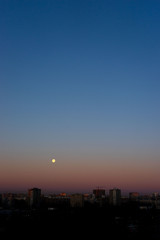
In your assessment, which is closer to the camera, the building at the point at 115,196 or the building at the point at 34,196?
the building at the point at 34,196

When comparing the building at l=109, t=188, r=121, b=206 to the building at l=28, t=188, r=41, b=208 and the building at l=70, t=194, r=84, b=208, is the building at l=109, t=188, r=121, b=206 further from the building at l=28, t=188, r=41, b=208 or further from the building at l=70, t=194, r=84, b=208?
the building at l=28, t=188, r=41, b=208

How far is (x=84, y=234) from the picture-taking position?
29500mm

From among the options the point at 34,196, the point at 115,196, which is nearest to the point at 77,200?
the point at 34,196

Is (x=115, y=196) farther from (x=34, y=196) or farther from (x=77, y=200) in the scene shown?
(x=34, y=196)

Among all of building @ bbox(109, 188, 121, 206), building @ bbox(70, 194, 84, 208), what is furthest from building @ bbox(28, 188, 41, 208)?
building @ bbox(109, 188, 121, 206)

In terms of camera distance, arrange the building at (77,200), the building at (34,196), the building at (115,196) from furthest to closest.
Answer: the building at (115,196)
the building at (34,196)
the building at (77,200)

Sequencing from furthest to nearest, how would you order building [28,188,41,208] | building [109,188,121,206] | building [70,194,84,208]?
building [109,188,121,206]
building [28,188,41,208]
building [70,194,84,208]

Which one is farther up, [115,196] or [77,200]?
[115,196]

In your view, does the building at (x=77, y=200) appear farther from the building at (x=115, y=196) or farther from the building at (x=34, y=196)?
the building at (x=115, y=196)

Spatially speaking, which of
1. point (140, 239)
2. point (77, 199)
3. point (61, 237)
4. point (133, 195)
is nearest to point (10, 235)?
point (61, 237)

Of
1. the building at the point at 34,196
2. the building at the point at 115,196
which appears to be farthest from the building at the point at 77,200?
the building at the point at 115,196

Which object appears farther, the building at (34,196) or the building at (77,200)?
the building at (34,196)

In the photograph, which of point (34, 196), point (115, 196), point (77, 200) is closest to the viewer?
point (77, 200)

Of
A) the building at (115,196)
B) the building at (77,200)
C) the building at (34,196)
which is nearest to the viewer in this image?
the building at (77,200)
